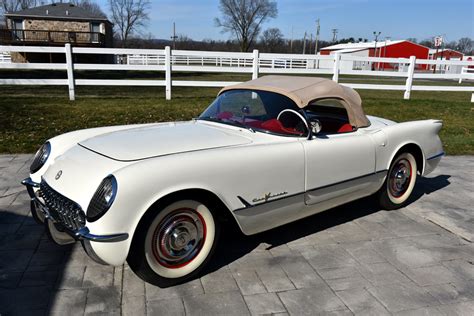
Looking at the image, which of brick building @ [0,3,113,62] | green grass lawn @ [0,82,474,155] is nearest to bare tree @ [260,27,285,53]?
brick building @ [0,3,113,62]

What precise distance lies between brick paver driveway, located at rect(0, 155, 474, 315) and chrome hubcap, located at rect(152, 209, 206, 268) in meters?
0.21

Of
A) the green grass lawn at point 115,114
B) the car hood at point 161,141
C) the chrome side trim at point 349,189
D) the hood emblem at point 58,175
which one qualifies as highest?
the car hood at point 161,141

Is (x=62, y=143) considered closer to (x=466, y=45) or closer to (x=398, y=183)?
(x=398, y=183)

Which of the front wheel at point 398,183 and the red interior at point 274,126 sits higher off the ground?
the red interior at point 274,126

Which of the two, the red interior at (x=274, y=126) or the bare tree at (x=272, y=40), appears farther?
the bare tree at (x=272, y=40)

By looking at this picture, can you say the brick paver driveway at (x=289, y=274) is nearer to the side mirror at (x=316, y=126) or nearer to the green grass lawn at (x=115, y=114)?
the side mirror at (x=316, y=126)

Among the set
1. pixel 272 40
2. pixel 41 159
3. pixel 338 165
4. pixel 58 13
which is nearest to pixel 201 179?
pixel 338 165

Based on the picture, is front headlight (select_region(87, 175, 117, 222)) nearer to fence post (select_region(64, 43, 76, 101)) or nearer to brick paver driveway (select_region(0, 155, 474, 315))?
brick paver driveway (select_region(0, 155, 474, 315))

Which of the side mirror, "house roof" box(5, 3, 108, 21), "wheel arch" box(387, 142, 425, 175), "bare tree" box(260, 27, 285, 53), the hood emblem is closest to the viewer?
the hood emblem

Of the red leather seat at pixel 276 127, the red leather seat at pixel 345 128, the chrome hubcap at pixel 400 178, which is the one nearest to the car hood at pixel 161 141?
the red leather seat at pixel 276 127

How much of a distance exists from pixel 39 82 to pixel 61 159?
9.52 metres

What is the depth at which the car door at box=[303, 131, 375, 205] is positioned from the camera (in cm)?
348

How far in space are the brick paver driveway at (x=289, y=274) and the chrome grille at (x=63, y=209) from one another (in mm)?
498

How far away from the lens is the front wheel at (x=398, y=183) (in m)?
4.43
